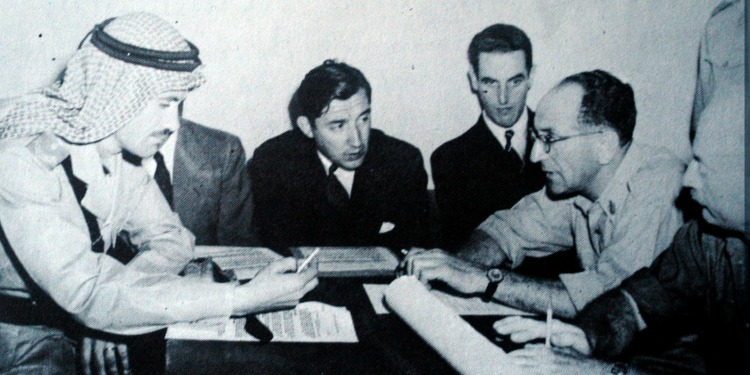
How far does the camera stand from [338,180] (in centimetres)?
156

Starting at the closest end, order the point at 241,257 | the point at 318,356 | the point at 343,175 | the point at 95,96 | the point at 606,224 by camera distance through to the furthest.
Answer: the point at 318,356 → the point at 95,96 → the point at 241,257 → the point at 606,224 → the point at 343,175

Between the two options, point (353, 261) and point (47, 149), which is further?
point (353, 261)

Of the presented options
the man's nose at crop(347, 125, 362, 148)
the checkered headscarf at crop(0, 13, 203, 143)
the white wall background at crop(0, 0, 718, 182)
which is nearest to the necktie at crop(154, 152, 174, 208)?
the white wall background at crop(0, 0, 718, 182)

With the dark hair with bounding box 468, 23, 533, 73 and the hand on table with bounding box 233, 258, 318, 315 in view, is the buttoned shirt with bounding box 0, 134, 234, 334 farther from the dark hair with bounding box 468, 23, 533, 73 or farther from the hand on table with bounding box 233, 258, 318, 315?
the dark hair with bounding box 468, 23, 533, 73

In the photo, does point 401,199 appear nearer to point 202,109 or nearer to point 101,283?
point 202,109

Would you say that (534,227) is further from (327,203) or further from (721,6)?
(721,6)

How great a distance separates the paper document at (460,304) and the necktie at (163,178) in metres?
0.54

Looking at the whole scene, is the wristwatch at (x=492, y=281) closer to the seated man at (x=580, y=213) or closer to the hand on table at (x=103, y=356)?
the seated man at (x=580, y=213)

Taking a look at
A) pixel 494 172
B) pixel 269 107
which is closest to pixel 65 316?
pixel 269 107

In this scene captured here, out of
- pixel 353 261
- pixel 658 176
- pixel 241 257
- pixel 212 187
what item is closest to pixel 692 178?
pixel 658 176

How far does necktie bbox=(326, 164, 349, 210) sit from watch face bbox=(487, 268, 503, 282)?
1.56 ft

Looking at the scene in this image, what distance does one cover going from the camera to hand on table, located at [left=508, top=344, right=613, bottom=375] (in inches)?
38.5

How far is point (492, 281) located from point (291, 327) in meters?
0.47

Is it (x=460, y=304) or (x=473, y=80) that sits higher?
(x=473, y=80)
